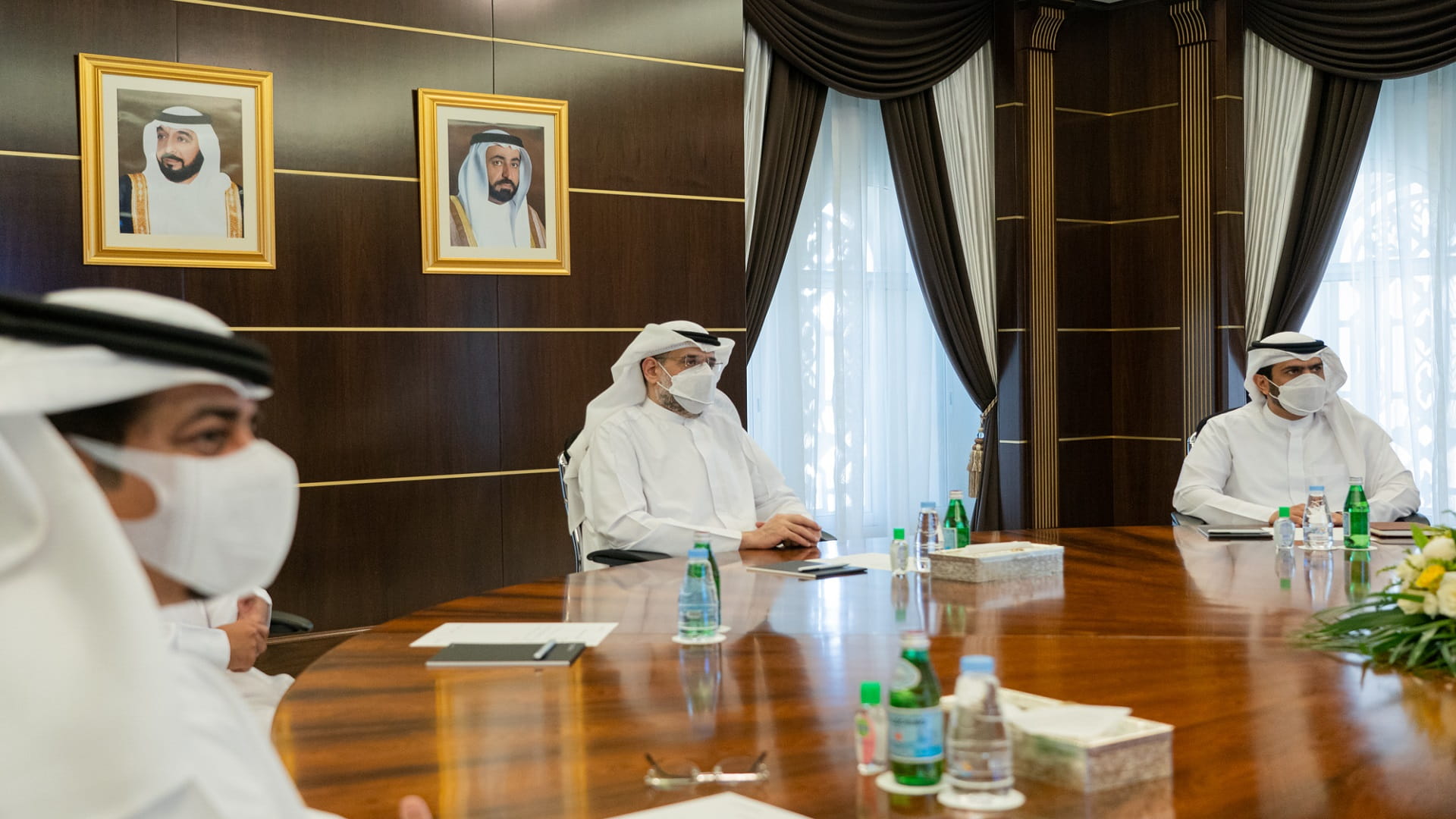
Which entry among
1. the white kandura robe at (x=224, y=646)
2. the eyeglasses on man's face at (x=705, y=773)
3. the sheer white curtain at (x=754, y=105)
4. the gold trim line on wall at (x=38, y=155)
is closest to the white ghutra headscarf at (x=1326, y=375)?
the sheer white curtain at (x=754, y=105)

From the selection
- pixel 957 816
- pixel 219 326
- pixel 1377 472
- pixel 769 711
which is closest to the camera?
pixel 219 326

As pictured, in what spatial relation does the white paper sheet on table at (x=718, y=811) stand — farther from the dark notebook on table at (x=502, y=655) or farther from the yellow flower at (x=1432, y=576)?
the yellow flower at (x=1432, y=576)

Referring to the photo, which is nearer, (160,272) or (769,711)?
(769,711)

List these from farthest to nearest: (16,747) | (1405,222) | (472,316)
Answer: (1405,222) < (472,316) < (16,747)

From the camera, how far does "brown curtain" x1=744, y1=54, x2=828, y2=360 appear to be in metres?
6.24

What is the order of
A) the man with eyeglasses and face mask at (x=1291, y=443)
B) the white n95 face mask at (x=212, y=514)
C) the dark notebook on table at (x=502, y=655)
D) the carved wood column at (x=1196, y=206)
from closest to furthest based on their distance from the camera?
the white n95 face mask at (x=212, y=514) → the dark notebook on table at (x=502, y=655) → the man with eyeglasses and face mask at (x=1291, y=443) → the carved wood column at (x=1196, y=206)

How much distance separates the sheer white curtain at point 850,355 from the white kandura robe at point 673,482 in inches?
67.9

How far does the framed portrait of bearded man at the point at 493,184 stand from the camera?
16.5 ft

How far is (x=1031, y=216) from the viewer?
692cm

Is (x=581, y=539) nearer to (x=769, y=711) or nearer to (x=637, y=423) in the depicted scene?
(x=637, y=423)

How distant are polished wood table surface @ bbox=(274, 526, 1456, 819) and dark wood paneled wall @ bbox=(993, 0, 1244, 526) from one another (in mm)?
3819

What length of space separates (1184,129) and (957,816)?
20.0 feet

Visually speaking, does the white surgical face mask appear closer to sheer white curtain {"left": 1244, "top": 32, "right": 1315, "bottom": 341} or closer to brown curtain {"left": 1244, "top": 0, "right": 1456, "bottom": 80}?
sheer white curtain {"left": 1244, "top": 32, "right": 1315, "bottom": 341}

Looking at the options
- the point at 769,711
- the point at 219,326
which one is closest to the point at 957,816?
the point at 769,711
